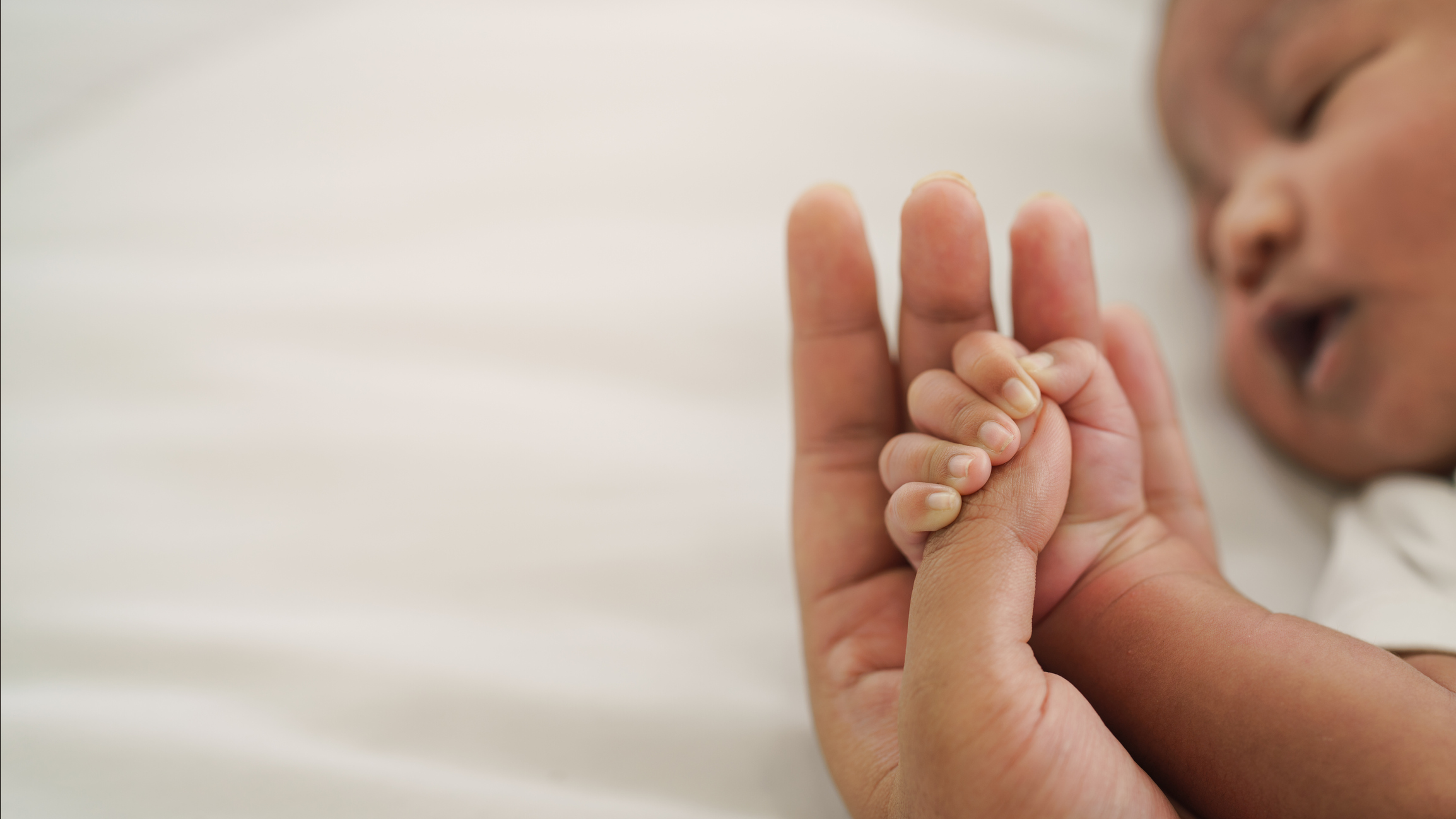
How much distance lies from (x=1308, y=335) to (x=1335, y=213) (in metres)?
0.15

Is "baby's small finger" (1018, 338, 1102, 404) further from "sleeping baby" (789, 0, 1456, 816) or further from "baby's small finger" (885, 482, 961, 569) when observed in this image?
"baby's small finger" (885, 482, 961, 569)

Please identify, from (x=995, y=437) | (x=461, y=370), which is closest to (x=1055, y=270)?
(x=995, y=437)

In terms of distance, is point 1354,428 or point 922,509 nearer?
point 922,509

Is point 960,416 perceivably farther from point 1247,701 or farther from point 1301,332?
point 1301,332

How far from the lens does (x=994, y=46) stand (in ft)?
3.64

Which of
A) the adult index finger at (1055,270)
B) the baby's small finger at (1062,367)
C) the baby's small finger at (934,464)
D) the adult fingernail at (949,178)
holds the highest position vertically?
the adult fingernail at (949,178)

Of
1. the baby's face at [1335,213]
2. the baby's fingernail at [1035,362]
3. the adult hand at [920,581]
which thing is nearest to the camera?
the adult hand at [920,581]

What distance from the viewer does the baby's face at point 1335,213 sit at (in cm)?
73

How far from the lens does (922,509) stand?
0.52 m

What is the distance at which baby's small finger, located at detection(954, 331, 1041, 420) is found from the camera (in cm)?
52

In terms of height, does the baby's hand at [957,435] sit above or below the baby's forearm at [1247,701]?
above

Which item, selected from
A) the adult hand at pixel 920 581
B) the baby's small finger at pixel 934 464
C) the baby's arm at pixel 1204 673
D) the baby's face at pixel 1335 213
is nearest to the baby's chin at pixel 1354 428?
the baby's face at pixel 1335 213

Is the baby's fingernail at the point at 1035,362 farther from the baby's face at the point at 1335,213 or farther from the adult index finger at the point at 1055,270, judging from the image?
the baby's face at the point at 1335,213

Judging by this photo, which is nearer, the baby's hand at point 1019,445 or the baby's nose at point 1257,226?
the baby's hand at point 1019,445
